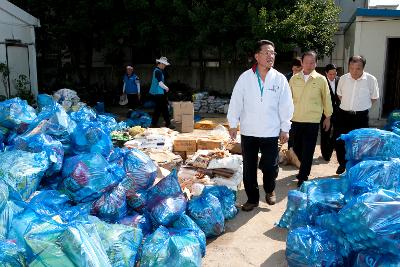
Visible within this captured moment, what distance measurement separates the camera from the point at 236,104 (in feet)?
14.5

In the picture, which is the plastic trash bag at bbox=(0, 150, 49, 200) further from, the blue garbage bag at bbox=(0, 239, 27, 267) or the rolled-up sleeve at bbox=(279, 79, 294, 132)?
the rolled-up sleeve at bbox=(279, 79, 294, 132)

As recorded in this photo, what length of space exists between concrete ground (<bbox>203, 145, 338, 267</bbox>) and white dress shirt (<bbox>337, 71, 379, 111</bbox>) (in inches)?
63.4

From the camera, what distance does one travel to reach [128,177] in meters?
4.09

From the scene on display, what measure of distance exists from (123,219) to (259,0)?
9415mm

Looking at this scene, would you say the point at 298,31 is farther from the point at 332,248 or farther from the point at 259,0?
the point at 332,248

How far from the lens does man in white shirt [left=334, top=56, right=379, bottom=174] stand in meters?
5.45

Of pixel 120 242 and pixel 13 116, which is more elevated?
pixel 13 116

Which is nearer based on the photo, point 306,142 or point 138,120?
point 306,142

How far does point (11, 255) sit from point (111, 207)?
1234mm

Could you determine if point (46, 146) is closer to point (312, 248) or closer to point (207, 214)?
point (207, 214)

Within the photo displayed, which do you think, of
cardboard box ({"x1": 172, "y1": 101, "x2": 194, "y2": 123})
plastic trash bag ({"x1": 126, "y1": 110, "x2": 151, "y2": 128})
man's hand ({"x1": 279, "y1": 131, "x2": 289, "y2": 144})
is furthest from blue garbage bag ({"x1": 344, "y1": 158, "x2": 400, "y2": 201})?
plastic trash bag ({"x1": 126, "y1": 110, "x2": 151, "y2": 128})

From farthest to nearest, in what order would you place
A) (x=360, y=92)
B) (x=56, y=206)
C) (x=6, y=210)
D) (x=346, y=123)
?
(x=346, y=123), (x=360, y=92), (x=56, y=206), (x=6, y=210)

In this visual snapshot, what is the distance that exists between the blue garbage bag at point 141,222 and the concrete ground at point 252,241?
568 mm

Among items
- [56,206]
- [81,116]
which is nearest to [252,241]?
[56,206]
